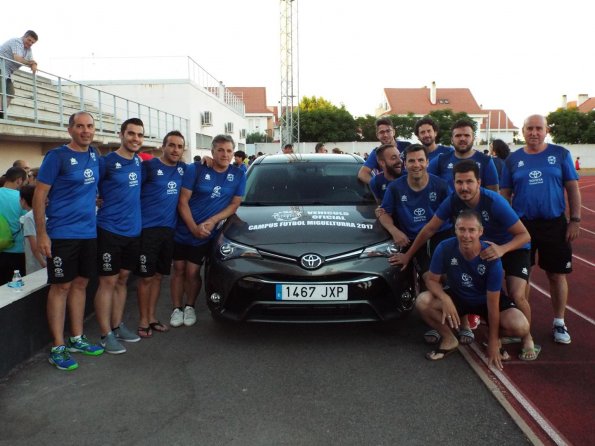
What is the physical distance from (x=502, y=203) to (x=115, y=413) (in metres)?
2.88

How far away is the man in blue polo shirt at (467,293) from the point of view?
11.8 feet

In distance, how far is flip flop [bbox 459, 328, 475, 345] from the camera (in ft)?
13.2

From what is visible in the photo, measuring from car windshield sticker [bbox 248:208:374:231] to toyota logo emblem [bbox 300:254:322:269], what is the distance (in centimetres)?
46

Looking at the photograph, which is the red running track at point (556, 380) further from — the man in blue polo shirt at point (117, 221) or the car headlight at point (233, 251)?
the man in blue polo shirt at point (117, 221)

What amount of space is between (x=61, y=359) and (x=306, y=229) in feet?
6.51

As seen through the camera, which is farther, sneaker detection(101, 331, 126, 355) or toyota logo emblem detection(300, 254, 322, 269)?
sneaker detection(101, 331, 126, 355)

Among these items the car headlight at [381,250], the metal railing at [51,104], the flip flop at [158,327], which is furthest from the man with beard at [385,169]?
the metal railing at [51,104]

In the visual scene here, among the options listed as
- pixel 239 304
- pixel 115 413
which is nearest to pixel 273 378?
pixel 239 304

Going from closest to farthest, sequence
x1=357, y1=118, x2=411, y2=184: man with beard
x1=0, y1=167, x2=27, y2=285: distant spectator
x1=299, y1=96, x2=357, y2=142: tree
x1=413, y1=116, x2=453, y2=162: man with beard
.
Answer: x1=0, y1=167, x2=27, y2=285: distant spectator < x1=357, y1=118, x2=411, y2=184: man with beard < x1=413, y1=116, x2=453, y2=162: man with beard < x1=299, y1=96, x2=357, y2=142: tree

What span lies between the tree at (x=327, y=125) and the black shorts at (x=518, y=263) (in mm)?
50492

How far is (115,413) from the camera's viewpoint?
301 centimetres

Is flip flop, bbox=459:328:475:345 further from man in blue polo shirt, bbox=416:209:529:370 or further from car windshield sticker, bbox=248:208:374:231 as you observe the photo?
car windshield sticker, bbox=248:208:374:231

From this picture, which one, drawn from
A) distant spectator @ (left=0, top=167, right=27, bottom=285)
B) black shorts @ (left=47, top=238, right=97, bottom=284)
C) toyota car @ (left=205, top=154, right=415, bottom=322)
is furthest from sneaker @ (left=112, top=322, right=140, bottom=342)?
distant spectator @ (left=0, top=167, right=27, bottom=285)

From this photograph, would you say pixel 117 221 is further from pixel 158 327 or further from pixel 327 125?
pixel 327 125
